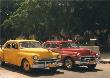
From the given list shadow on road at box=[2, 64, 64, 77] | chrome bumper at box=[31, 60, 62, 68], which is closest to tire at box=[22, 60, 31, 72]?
shadow on road at box=[2, 64, 64, 77]

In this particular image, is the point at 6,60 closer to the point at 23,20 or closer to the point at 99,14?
the point at 99,14

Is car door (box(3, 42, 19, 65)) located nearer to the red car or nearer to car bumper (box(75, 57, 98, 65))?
the red car

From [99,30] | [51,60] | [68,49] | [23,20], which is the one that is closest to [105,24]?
[99,30]

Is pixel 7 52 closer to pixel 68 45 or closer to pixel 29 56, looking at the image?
pixel 29 56

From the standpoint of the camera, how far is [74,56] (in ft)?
59.1

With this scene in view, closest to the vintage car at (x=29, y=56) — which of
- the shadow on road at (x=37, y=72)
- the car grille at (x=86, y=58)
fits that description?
the shadow on road at (x=37, y=72)

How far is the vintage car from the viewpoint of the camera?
16141 mm

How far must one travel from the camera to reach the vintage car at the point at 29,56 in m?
16.1

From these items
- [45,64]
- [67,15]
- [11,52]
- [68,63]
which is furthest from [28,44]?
[67,15]

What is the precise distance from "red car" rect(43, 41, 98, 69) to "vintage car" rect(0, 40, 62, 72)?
3.80 feet

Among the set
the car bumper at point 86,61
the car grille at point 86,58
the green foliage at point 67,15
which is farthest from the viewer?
the green foliage at point 67,15

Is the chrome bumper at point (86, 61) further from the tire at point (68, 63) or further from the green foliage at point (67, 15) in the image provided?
the green foliage at point (67, 15)

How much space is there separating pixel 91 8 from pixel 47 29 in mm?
5514

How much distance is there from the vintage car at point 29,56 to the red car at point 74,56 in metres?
1.16
